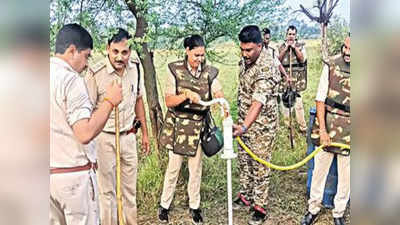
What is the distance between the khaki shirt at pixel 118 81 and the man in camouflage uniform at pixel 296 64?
Answer: 0.67 m

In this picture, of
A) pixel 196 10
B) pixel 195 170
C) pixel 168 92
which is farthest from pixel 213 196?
pixel 196 10

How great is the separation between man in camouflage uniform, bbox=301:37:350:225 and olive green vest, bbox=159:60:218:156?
20.9 inches

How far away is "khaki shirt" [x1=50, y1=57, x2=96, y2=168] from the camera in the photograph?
7.84ft

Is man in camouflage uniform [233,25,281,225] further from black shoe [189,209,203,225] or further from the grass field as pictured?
black shoe [189,209,203,225]

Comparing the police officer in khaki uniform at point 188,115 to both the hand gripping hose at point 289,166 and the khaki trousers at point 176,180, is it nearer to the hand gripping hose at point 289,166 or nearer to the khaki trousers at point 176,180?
the khaki trousers at point 176,180

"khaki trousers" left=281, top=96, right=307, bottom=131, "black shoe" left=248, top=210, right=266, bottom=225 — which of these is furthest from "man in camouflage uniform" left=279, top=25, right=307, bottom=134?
"black shoe" left=248, top=210, right=266, bottom=225

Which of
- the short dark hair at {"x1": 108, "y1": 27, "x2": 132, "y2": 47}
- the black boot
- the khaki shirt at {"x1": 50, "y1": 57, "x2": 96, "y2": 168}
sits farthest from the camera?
the black boot

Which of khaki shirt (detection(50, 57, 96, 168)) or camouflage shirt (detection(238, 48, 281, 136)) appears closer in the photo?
khaki shirt (detection(50, 57, 96, 168))

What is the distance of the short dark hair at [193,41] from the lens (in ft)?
8.30

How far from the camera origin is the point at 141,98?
2.55m

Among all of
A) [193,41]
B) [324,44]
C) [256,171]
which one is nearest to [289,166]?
[256,171]

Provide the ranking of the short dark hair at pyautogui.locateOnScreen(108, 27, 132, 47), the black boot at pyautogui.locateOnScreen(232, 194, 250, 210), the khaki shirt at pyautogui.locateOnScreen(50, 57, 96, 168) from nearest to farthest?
the khaki shirt at pyautogui.locateOnScreen(50, 57, 96, 168) → the short dark hair at pyautogui.locateOnScreen(108, 27, 132, 47) → the black boot at pyautogui.locateOnScreen(232, 194, 250, 210)

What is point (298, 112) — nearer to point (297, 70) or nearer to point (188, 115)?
point (297, 70)

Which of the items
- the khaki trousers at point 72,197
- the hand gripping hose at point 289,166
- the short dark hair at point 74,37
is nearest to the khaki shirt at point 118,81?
the short dark hair at point 74,37
